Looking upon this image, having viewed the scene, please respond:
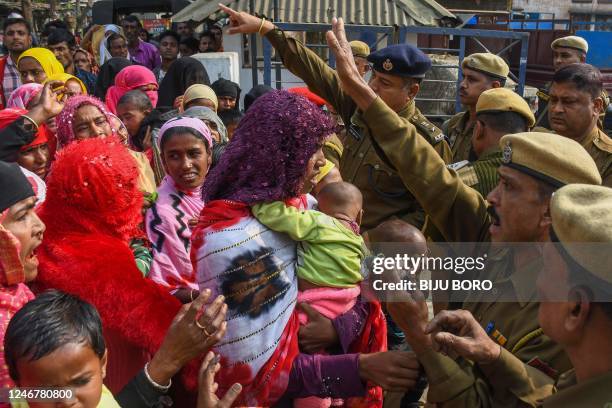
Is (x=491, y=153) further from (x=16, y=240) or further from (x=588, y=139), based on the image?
(x=16, y=240)

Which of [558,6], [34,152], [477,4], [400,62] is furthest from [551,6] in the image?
[34,152]

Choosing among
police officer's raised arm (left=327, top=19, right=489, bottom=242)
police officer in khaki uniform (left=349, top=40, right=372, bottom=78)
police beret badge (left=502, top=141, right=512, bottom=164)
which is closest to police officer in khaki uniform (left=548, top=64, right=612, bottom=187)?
police officer's raised arm (left=327, top=19, right=489, bottom=242)

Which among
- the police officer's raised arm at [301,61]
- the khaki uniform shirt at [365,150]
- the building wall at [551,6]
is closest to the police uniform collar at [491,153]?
the khaki uniform shirt at [365,150]

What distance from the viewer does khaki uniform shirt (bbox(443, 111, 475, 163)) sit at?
15.4 ft

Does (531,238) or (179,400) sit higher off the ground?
(531,238)

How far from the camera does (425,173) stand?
7.16 feet

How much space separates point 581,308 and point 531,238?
0.61 metres

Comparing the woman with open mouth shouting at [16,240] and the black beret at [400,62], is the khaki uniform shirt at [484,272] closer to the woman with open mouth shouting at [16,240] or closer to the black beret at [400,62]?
the woman with open mouth shouting at [16,240]

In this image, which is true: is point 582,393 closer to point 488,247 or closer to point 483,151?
point 488,247

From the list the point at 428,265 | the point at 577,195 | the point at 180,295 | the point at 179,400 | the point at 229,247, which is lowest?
the point at 179,400

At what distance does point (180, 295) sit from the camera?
2578 millimetres

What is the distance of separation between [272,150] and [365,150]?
6.06 feet

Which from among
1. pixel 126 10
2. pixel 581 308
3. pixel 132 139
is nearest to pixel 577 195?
pixel 581 308

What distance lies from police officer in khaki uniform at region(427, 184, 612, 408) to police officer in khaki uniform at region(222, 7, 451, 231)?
6.46 feet
